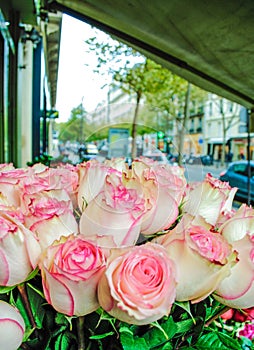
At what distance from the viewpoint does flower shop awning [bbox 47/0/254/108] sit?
1.27m

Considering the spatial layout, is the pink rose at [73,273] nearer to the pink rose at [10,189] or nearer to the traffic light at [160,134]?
the pink rose at [10,189]

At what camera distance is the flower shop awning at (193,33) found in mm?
1270

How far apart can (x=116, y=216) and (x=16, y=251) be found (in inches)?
4.7

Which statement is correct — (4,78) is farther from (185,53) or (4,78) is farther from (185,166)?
(185,166)

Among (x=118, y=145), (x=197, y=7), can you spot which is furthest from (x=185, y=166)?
(x=197, y=7)

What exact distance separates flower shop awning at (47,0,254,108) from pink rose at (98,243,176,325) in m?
0.88

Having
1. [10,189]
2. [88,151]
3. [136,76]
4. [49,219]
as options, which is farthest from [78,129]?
[136,76]

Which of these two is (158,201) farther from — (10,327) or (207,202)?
(10,327)

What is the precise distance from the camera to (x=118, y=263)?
461 millimetres

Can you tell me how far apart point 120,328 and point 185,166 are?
335 mm

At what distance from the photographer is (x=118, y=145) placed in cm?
81

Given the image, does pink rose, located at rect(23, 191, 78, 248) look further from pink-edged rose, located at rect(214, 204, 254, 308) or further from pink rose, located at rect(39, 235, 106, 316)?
pink-edged rose, located at rect(214, 204, 254, 308)

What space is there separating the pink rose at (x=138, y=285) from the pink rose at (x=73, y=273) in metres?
0.01

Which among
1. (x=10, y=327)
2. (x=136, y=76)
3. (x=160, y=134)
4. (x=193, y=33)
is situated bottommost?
(x=10, y=327)
